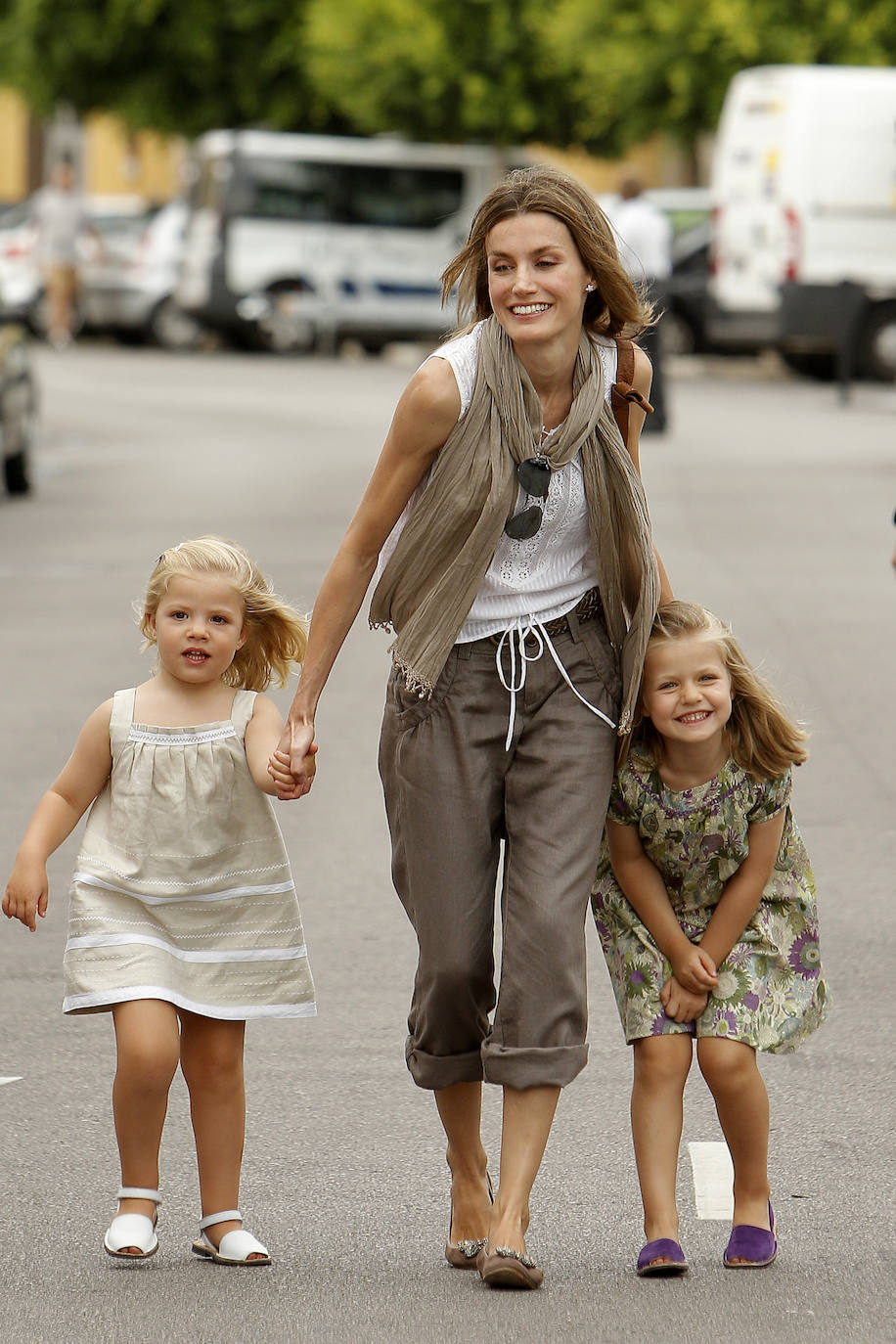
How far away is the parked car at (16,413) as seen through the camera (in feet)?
50.4

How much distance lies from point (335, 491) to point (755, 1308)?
40.5 feet

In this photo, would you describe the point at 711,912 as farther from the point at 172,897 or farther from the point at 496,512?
the point at 172,897

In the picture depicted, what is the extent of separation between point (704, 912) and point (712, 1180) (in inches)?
27.8

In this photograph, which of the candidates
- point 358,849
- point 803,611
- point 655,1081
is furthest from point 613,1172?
point 803,611

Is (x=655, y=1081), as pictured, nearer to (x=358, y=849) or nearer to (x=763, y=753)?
(x=763, y=753)

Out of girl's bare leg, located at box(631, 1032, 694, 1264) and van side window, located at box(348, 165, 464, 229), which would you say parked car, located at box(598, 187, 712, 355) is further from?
girl's bare leg, located at box(631, 1032, 694, 1264)

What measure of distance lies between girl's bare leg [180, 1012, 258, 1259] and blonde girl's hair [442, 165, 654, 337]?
1.28 metres

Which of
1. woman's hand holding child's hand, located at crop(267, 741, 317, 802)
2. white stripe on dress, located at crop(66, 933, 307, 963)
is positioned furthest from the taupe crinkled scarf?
white stripe on dress, located at crop(66, 933, 307, 963)

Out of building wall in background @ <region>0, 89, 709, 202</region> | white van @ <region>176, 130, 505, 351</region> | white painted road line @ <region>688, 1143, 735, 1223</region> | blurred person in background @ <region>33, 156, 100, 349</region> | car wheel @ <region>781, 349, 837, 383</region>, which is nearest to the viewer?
white painted road line @ <region>688, 1143, 735, 1223</region>

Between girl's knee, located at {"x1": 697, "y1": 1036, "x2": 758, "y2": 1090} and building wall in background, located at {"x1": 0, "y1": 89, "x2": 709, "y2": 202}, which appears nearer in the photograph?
girl's knee, located at {"x1": 697, "y1": 1036, "x2": 758, "y2": 1090}

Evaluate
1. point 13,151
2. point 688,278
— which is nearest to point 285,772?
point 688,278

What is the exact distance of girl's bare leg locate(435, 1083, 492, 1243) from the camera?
13.1 feet

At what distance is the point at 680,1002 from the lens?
12.8ft

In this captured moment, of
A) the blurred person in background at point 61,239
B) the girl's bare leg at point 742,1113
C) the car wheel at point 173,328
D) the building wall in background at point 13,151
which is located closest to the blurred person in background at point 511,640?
the girl's bare leg at point 742,1113
